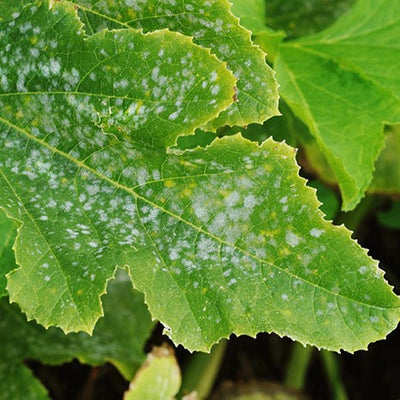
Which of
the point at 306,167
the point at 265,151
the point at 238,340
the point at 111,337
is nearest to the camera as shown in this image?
the point at 265,151

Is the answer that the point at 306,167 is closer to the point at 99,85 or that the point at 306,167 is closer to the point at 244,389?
the point at 244,389

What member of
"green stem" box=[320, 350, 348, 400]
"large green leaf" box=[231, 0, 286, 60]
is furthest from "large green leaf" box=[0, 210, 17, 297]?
"green stem" box=[320, 350, 348, 400]

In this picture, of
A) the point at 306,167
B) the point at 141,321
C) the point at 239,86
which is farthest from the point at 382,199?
the point at 239,86

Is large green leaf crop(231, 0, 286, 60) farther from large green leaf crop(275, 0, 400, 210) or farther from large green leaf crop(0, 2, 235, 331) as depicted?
large green leaf crop(0, 2, 235, 331)

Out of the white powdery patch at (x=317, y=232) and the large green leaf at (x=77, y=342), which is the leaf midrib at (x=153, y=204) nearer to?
the white powdery patch at (x=317, y=232)

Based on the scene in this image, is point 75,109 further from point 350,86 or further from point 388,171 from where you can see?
point 388,171

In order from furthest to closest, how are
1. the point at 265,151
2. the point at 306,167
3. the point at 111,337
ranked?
the point at 306,167
the point at 111,337
the point at 265,151

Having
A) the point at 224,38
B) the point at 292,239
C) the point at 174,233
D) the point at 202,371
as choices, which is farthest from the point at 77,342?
the point at 224,38
